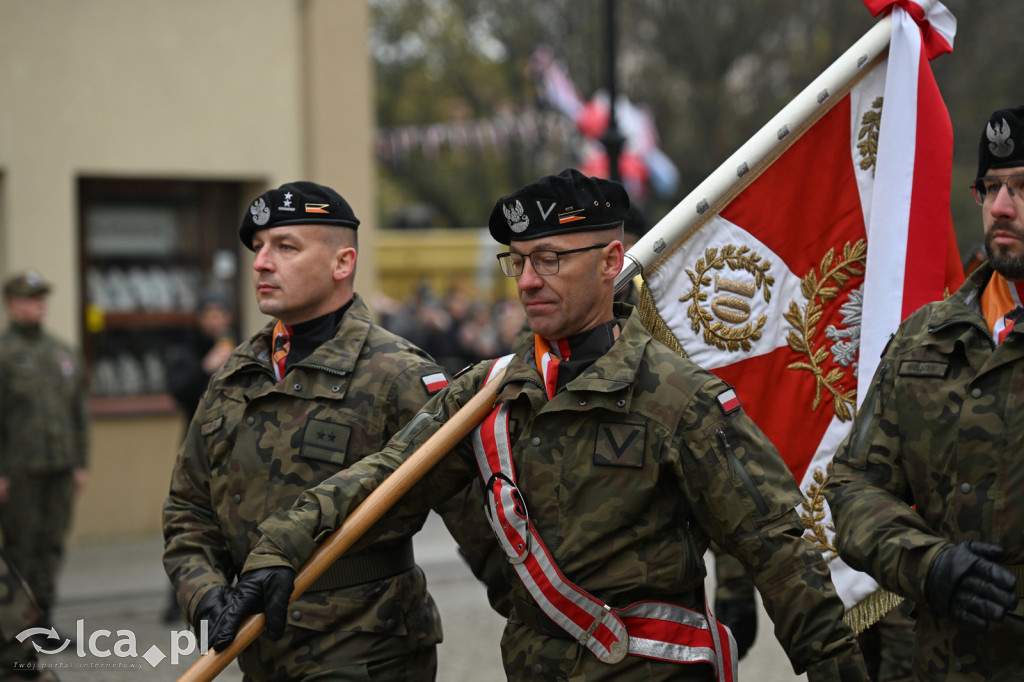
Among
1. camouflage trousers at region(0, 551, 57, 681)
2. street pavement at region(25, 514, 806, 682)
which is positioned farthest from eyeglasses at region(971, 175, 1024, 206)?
street pavement at region(25, 514, 806, 682)

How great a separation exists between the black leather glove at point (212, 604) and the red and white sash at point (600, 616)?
776 millimetres

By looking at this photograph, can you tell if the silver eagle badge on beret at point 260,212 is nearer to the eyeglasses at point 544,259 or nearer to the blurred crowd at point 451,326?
the eyeglasses at point 544,259

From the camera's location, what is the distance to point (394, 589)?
3711mm

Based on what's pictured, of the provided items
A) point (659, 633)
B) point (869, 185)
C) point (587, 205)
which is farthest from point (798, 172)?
point (659, 633)

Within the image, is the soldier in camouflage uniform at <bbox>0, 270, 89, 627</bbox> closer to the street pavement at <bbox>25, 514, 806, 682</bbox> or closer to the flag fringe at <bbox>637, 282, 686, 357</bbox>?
the street pavement at <bbox>25, 514, 806, 682</bbox>

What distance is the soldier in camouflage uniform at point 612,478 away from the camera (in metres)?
2.96

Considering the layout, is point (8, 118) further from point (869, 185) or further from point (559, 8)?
point (559, 8)

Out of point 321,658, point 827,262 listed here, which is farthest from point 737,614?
point 321,658

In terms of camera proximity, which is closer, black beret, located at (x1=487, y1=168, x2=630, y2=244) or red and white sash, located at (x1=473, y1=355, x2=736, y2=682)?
red and white sash, located at (x1=473, y1=355, x2=736, y2=682)

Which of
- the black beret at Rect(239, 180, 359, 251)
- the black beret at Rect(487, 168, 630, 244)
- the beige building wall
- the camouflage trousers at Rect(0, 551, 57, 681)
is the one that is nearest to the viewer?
the camouflage trousers at Rect(0, 551, 57, 681)

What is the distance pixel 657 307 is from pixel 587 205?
924 mm

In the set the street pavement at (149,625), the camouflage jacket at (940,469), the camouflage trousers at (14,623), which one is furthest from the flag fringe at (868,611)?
the camouflage trousers at (14,623)

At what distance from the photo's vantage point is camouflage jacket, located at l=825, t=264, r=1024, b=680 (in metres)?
2.82

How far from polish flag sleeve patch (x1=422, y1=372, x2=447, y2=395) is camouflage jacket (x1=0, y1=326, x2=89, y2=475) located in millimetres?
5030
